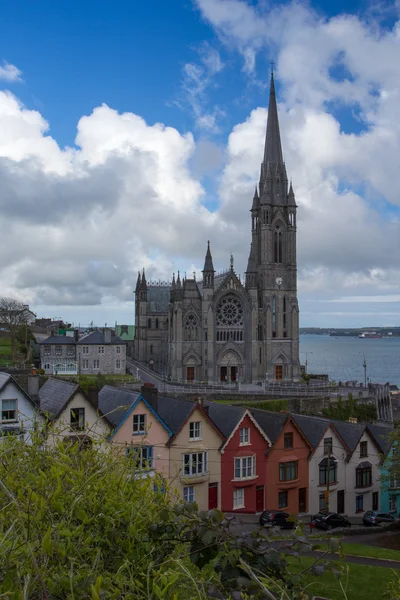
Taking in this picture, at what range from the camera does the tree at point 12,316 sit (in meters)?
84.6

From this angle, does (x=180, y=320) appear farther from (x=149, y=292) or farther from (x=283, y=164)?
(x=283, y=164)

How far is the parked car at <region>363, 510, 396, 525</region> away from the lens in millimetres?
33525

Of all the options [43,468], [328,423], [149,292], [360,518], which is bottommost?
[360,518]

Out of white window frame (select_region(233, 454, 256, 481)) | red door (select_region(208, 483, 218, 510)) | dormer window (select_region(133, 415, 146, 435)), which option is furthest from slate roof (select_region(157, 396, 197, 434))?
white window frame (select_region(233, 454, 256, 481))

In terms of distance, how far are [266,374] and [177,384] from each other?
14.7 meters

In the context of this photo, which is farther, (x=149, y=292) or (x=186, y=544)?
(x=149, y=292)

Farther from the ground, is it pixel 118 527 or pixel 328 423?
pixel 118 527

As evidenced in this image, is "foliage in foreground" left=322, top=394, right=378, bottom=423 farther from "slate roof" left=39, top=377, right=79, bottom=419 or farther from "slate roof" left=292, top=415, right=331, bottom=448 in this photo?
"slate roof" left=39, top=377, right=79, bottom=419

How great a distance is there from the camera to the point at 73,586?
16.8ft

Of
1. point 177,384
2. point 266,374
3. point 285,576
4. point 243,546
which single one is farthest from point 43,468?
point 266,374

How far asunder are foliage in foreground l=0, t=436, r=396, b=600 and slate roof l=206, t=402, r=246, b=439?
25.1 meters

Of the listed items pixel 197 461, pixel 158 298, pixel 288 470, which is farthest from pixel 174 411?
pixel 158 298

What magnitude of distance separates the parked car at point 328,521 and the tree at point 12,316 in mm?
57541

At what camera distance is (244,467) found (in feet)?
105
